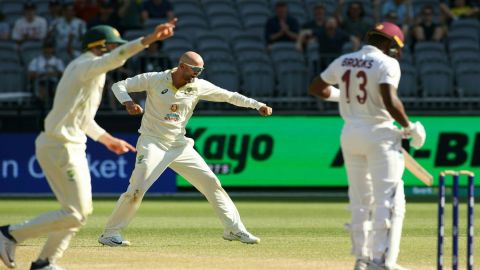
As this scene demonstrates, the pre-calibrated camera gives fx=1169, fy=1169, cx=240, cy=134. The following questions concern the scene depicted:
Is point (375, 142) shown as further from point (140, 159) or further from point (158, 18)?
point (158, 18)

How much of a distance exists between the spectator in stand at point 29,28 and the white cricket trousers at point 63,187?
12475mm

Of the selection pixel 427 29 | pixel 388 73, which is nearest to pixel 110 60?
pixel 388 73

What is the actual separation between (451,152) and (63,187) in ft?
39.1

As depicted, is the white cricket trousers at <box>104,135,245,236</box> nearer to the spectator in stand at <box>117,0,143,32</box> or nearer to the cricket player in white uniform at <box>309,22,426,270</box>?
the cricket player in white uniform at <box>309,22,426,270</box>

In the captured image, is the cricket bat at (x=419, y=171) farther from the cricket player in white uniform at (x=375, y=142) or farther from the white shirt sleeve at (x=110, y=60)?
the white shirt sleeve at (x=110, y=60)

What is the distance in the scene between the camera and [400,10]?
2141 centimetres

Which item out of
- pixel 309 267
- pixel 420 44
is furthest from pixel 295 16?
pixel 309 267

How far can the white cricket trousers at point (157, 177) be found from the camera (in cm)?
1091

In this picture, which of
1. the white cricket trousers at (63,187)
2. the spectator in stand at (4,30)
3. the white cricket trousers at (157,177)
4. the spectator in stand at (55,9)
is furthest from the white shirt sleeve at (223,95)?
the spectator in stand at (4,30)

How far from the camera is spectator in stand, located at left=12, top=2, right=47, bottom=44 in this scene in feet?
67.5

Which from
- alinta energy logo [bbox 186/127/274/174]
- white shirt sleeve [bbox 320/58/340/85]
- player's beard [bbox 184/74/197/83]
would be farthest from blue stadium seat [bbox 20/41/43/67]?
white shirt sleeve [bbox 320/58/340/85]

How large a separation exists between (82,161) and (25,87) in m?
11.7

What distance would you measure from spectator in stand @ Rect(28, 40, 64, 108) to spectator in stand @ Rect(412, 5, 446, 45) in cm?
633

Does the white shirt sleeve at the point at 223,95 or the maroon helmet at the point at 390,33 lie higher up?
the maroon helmet at the point at 390,33
